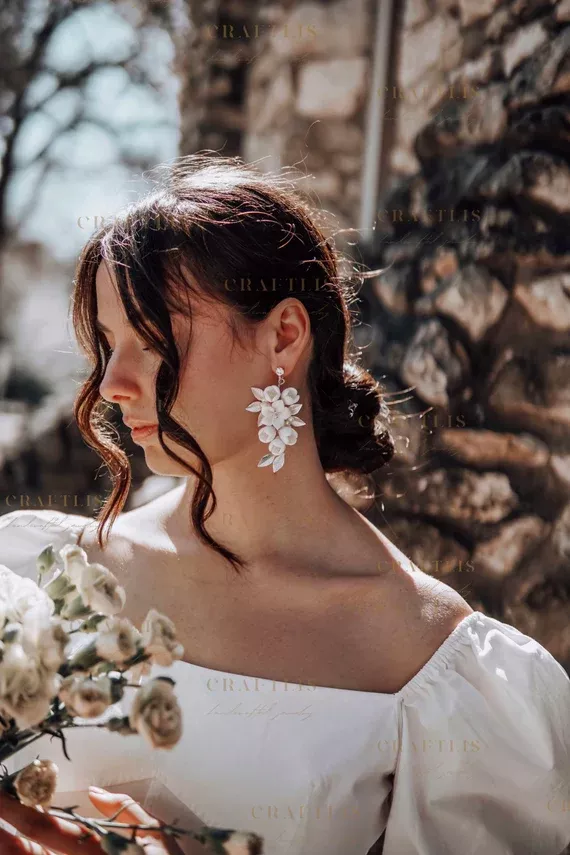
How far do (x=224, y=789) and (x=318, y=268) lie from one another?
0.94m

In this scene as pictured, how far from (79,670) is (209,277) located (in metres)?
0.75

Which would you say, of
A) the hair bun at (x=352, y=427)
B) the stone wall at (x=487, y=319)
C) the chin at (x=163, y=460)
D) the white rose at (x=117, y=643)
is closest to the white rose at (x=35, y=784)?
the white rose at (x=117, y=643)

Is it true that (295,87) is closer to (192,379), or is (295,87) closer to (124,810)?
(192,379)

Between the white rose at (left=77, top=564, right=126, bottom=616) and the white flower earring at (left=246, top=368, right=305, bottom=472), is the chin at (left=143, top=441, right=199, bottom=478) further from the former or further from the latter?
the white rose at (left=77, top=564, right=126, bottom=616)

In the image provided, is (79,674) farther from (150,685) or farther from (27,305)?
(27,305)

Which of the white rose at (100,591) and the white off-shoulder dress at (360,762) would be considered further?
the white off-shoulder dress at (360,762)

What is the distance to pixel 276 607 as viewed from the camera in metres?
1.61

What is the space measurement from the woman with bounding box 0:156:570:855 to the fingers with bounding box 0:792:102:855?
32 cm

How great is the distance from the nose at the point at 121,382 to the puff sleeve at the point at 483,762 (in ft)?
2.32

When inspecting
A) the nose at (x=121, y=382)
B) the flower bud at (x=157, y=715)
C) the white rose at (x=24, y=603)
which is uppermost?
the nose at (x=121, y=382)

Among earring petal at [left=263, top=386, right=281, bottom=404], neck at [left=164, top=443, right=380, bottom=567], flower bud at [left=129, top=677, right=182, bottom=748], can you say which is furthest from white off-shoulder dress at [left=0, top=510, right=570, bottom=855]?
flower bud at [left=129, top=677, right=182, bottom=748]

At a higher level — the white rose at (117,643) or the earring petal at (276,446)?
the earring petal at (276,446)

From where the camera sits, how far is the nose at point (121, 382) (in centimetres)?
142

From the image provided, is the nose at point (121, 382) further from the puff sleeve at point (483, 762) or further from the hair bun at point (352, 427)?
the puff sleeve at point (483, 762)
